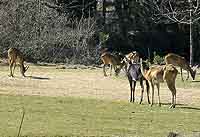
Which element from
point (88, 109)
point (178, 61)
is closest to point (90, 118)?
point (88, 109)

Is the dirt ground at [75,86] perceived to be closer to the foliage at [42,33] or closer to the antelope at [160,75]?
the antelope at [160,75]

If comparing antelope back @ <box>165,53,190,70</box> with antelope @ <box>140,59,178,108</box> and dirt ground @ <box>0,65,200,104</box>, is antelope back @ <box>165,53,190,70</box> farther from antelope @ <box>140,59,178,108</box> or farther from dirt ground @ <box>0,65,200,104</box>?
antelope @ <box>140,59,178,108</box>

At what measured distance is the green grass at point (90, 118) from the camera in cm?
1472

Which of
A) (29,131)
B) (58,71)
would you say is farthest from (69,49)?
(29,131)

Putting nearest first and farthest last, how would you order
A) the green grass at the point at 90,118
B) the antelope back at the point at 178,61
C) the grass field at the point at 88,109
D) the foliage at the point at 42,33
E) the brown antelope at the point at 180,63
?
the green grass at the point at 90,118 < the grass field at the point at 88,109 < the brown antelope at the point at 180,63 < the antelope back at the point at 178,61 < the foliage at the point at 42,33

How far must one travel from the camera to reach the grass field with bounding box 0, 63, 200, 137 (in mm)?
15008

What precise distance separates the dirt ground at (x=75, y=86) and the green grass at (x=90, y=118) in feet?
7.71

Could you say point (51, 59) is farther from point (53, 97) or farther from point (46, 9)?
point (53, 97)

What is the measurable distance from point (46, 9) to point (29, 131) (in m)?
28.9

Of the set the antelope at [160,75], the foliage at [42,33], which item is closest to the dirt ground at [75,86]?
the antelope at [160,75]

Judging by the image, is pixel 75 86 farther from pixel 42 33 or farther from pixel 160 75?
pixel 42 33

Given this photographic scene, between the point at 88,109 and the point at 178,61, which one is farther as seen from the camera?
the point at 178,61

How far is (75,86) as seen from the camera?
2717 centimetres

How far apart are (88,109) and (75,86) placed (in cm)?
828
